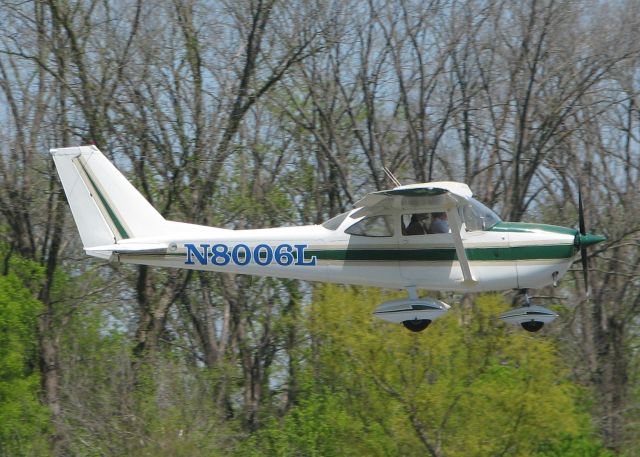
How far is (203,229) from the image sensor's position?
17.1 metres

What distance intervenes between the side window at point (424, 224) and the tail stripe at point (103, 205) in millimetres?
4246

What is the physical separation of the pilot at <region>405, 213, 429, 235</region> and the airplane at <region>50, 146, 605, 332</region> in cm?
1

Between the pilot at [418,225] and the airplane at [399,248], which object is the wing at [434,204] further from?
the pilot at [418,225]

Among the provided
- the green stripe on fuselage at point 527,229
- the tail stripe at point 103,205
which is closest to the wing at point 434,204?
the green stripe on fuselage at point 527,229

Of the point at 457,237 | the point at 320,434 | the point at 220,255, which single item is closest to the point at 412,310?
the point at 457,237

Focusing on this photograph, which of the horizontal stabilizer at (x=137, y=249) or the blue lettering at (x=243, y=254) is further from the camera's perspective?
the horizontal stabilizer at (x=137, y=249)

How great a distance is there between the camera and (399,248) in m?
16.0

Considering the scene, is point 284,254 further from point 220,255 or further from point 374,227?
point 374,227

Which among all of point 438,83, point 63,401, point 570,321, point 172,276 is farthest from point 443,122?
point 63,401

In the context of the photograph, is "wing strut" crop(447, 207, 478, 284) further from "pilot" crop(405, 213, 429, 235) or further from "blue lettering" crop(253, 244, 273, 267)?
"blue lettering" crop(253, 244, 273, 267)

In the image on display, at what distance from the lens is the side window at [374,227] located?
16000mm

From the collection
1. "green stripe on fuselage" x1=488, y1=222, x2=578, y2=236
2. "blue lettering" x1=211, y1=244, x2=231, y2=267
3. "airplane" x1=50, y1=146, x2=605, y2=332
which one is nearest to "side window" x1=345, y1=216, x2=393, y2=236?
"airplane" x1=50, y1=146, x2=605, y2=332

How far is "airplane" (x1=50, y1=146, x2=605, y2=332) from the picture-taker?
51.5ft

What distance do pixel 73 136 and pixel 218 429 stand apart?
7604 mm
